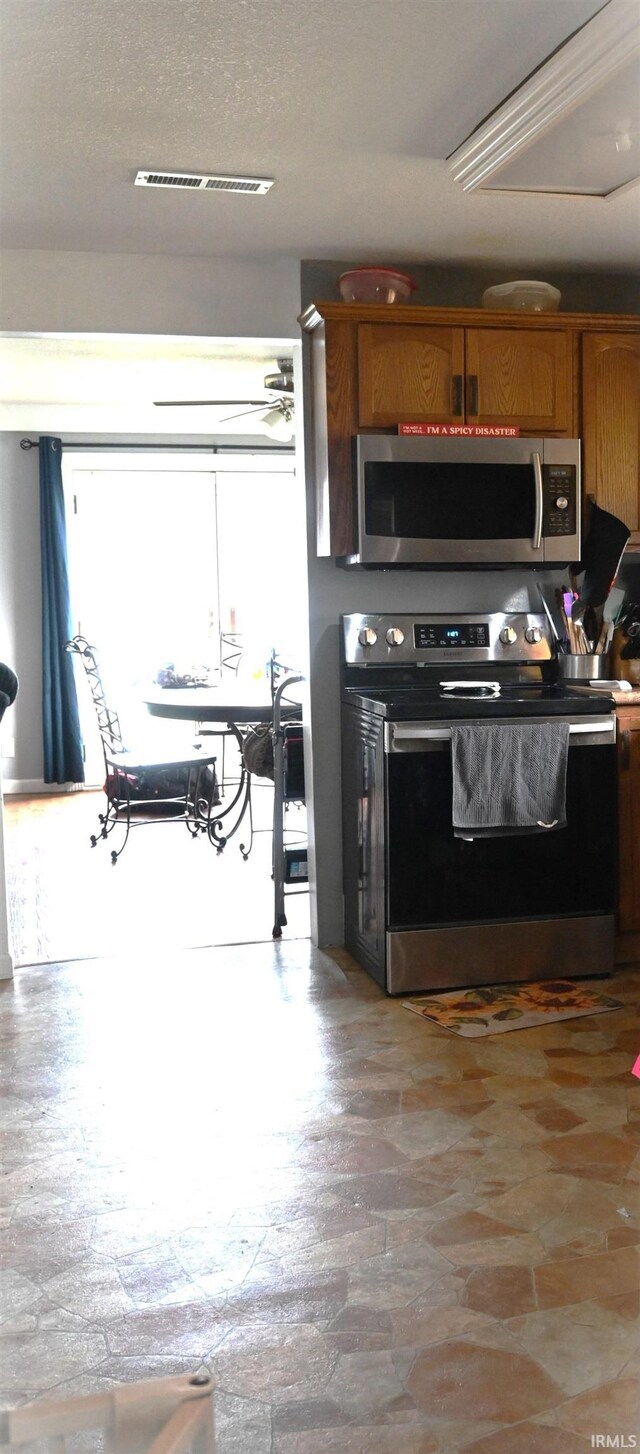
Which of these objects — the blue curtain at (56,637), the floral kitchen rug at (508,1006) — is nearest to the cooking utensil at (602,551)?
the floral kitchen rug at (508,1006)

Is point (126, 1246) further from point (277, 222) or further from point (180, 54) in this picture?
point (277, 222)

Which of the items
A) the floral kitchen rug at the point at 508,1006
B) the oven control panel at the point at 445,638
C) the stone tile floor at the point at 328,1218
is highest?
the oven control panel at the point at 445,638

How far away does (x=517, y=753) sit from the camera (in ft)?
11.2

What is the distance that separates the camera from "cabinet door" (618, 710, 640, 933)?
3701mm

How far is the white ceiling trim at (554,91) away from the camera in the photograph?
2.23 metres

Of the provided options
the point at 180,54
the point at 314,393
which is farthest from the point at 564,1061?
the point at 180,54

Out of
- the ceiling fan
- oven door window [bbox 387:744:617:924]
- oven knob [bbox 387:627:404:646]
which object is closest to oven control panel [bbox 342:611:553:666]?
oven knob [bbox 387:627:404:646]

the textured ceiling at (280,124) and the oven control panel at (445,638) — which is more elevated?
the textured ceiling at (280,124)

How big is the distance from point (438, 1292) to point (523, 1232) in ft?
0.84

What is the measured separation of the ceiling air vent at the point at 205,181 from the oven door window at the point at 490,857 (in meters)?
1.62

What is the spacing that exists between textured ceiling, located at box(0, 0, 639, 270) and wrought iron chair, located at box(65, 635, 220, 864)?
260 cm

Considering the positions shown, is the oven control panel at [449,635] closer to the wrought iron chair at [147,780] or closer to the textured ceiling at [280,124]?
the textured ceiling at [280,124]

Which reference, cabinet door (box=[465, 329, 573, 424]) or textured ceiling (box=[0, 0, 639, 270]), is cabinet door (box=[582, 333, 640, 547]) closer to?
cabinet door (box=[465, 329, 573, 424])

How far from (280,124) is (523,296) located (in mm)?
1290
